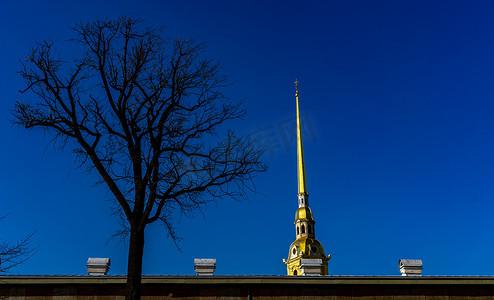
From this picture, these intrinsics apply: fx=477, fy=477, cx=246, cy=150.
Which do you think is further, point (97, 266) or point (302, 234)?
point (302, 234)

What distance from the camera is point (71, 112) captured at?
14.2 metres

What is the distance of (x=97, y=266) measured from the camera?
19.8 metres

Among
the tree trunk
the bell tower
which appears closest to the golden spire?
the bell tower

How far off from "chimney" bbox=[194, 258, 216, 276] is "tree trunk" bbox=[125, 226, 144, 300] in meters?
6.99

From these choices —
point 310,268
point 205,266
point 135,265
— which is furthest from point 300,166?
point 135,265

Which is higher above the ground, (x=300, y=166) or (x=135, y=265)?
(x=300, y=166)

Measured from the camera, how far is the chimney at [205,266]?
65.0 feet

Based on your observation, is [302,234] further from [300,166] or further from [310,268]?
[310,268]

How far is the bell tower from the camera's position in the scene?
79.4 meters

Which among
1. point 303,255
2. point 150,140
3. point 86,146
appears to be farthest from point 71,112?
point 303,255

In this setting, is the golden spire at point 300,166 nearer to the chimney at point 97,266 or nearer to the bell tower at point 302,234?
the bell tower at point 302,234

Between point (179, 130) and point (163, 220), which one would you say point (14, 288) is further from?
point (179, 130)

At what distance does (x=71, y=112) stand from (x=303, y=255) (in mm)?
67670

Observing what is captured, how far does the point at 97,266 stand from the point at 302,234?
66.2 meters
